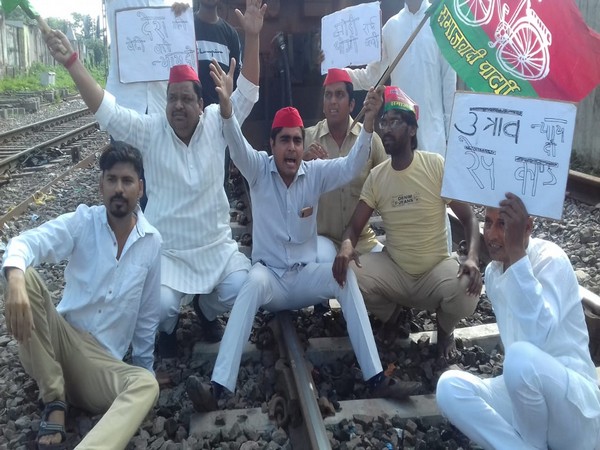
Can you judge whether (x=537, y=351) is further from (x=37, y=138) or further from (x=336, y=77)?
(x=37, y=138)

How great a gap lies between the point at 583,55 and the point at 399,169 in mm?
1335

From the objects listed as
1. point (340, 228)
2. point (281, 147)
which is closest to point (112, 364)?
point (281, 147)

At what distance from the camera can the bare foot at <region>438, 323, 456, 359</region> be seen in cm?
372

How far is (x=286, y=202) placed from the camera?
3.90m

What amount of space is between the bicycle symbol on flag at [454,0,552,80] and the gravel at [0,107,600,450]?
5.66 feet

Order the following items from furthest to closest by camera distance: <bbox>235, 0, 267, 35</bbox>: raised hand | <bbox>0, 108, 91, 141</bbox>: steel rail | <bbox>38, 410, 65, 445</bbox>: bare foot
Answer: <bbox>0, 108, 91, 141</bbox>: steel rail, <bbox>235, 0, 267, 35</bbox>: raised hand, <bbox>38, 410, 65, 445</bbox>: bare foot

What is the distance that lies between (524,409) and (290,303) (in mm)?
1744

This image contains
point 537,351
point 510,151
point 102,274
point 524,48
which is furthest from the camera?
point 102,274

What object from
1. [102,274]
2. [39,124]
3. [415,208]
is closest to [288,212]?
[415,208]

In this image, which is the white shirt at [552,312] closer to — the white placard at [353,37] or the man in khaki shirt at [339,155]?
the man in khaki shirt at [339,155]

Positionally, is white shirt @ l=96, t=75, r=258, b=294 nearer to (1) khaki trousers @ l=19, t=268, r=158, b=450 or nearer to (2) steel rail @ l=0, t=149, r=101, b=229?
(1) khaki trousers @ l=19, t=268, r=158, b=450

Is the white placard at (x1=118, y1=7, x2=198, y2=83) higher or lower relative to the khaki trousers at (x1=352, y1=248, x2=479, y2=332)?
higher

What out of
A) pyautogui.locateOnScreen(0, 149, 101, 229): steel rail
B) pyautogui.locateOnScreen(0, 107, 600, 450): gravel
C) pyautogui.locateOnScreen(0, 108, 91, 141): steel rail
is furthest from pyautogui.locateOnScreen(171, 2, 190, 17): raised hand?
pyautogui.locateOnScreen(0, 108, 91, 141): steel rail

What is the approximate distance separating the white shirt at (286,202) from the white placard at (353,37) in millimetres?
1530
